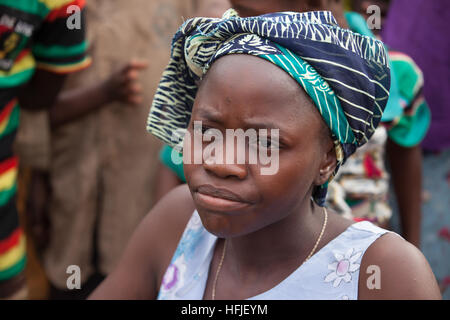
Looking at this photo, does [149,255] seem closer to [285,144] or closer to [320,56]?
[285,144]

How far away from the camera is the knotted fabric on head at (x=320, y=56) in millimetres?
1279

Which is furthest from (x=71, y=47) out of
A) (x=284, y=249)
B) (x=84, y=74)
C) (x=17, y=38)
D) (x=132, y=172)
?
(x=284, y=249)

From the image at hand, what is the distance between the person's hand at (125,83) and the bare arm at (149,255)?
118 cm

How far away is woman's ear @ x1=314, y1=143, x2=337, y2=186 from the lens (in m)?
1.39

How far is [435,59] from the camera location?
2988 millimetres

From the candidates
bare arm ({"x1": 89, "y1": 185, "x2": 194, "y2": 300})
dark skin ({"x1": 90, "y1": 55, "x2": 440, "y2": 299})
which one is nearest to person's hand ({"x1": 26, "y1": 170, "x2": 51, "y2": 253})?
bare arm ({"x1": 89, "y1": 185, "x2": 194, "y2": 300})

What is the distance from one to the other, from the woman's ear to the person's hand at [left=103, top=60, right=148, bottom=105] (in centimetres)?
159

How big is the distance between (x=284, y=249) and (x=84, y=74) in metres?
1.85

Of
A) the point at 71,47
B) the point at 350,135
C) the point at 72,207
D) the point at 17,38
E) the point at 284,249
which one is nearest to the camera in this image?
the point at 350,135

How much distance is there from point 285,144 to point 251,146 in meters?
0.08

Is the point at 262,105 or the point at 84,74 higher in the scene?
the point at 262,105

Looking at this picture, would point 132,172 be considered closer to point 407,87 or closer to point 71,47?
point 71,47

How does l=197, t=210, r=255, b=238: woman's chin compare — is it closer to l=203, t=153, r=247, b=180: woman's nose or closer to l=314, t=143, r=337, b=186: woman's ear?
l=203, t=153, r=247, b=180: woman's nose

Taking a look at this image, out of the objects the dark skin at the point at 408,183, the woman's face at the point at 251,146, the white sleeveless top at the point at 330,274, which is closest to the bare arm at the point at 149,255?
the white sleeveless top at the point at 330,274
